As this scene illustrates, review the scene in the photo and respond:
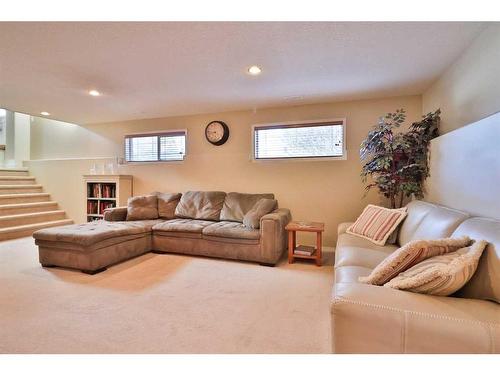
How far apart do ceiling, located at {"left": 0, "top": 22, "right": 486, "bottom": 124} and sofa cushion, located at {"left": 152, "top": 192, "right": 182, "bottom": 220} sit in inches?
58.3

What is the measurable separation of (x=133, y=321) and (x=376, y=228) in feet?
7.49

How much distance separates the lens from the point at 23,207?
16.6 ft

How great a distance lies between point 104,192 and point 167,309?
3.76 meters

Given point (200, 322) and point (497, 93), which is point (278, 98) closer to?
point (497, 93)

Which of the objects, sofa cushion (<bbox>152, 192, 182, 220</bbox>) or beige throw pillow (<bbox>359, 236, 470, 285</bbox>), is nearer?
beige throw pillow (<bbox>359, 236, 470, 285</bbox>)

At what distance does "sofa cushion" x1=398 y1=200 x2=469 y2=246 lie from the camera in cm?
179

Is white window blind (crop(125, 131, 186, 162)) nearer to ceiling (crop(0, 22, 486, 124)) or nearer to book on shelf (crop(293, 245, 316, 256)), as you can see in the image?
ceiling (crop(0, 22, 486, 124))

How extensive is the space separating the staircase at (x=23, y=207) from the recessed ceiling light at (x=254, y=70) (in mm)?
4739

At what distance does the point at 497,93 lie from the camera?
1919 mm

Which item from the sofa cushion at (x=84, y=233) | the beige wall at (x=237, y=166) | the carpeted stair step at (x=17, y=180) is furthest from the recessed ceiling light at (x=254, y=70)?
the carpeted stair step at (x=17, y=180)

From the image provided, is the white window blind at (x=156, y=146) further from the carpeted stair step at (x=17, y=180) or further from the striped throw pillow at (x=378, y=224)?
the striped throw pillow at (x=378, y=224)

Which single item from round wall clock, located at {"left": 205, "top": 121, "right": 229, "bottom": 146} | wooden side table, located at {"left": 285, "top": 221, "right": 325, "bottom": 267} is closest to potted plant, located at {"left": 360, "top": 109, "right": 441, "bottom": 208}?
wooden side table, located at {"left": 285, "top": 221, "right": 325, "bottom": 267}

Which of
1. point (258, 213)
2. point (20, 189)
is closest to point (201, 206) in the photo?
point (258, 213)
